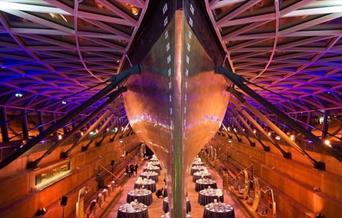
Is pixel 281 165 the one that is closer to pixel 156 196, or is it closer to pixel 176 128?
pixel 156 196

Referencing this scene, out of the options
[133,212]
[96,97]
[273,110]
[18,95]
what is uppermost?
[18,95]

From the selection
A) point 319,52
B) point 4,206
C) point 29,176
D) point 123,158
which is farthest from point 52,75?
point 123,158

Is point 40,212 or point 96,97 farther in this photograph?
point 40,212

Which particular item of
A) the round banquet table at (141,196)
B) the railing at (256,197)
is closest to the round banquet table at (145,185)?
the round banquet table at (141,196)

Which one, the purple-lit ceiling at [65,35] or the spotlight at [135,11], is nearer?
the purple-lit ceiling at [65,35]

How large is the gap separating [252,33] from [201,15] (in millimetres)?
2461

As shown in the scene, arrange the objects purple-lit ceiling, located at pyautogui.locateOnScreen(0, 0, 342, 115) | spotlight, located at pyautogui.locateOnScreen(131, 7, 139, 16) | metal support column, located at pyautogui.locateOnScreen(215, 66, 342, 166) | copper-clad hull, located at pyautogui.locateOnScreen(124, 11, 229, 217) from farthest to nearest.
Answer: metal support column, located at pyautogui.locateOnScreen(215, 66, 342, 166) → spotlight, located at pyautogui.locateOnScreen(131, 7, 139, 16) → purple-lit ceiling, located at pyautogui.locateOnScreen(0, 0, 342, 115) → copper-clad hull, located at pyautogui.locateOnScreen(124, 11, 229, 217)

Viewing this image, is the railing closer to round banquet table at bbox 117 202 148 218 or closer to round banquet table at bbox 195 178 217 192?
round banquet table at bbox 195 178 217 192

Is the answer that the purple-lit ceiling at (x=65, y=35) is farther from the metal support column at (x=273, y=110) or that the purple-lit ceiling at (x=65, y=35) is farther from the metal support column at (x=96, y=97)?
the metal support column at (x=273, y=110)

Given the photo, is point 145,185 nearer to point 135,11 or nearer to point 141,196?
point 141,196

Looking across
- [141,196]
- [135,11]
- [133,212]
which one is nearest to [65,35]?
[135,11]

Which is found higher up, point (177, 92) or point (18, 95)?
point (18, 95)

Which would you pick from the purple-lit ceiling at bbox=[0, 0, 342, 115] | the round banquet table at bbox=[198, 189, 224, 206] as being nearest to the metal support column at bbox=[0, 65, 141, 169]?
the purple-lit ceiling at bbox=[0, 0, 342, 115]

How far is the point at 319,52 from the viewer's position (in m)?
10.6
